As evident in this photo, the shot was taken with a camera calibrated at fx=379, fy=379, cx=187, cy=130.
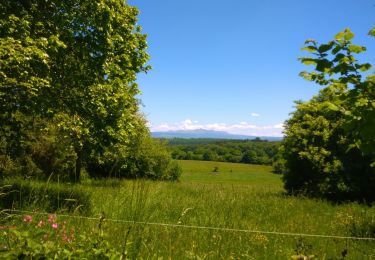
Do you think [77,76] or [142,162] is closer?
[77,76]

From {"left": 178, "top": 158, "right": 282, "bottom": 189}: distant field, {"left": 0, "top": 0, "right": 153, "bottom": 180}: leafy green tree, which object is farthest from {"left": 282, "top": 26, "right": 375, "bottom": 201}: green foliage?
{"left": 178, "top": 158, "right": 282, "bottom": 189}: distant field

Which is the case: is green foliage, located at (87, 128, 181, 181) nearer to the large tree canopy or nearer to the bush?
the bush

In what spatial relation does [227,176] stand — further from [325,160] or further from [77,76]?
[77,76]

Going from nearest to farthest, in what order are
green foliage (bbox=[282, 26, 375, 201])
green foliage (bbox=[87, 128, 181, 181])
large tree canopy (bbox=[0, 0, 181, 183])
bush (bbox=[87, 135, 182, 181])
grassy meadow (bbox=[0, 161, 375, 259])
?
grassy meadow (bbox=[0, 161, 375, 259])
large tree canopy (bbox=[0, 0, 181, 183])
green foliage (bbox=[282, 26, 375, 201])
green foliage (bbox=[87, 128, 181, 181])
bush (bbox=[87, 135, 182, 181])

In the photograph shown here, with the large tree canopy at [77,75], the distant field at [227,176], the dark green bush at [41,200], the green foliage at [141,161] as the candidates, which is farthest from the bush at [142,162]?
the dark green bush at [41,200]

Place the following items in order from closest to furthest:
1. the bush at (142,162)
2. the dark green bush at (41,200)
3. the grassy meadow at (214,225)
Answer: the grassy meadow at (214,225) < the dark green bush at (41,200) < the bush at (142,162)

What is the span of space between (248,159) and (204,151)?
18.5 metres

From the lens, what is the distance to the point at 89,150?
14.6 metres

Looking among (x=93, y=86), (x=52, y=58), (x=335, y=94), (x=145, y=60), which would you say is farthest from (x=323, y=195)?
(x=335, y=94)

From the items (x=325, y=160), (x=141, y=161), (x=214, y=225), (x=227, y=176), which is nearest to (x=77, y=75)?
(x=214, y=225)

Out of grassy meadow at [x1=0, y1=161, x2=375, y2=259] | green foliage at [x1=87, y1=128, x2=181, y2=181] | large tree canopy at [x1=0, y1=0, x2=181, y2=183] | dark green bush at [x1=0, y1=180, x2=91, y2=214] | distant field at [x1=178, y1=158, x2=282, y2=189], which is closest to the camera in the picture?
grassy meadow at [x1=0, y1=161, x2=375, y2=259]

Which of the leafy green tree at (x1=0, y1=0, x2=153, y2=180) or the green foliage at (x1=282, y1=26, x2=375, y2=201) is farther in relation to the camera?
the green foliage at (x1=282, y1=26, x2=375, y2=201)

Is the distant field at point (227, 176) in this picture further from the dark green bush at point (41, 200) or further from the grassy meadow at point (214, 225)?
the dark green bush at point (41, 200)

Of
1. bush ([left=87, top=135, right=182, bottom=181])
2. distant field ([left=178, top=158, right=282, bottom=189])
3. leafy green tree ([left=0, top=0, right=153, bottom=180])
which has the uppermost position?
leafy green tree ([left=0, top=0, right=153, bottom=180])
